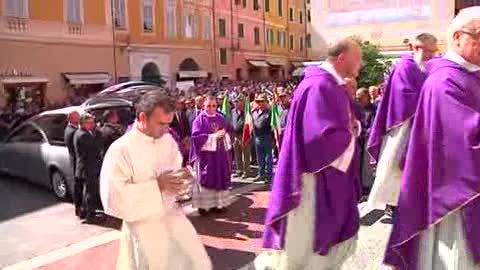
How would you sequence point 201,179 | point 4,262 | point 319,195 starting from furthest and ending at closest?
point 201,179, point 4,262, point 319,195

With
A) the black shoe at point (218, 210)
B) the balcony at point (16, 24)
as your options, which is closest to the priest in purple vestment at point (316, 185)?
the black shoe at point (218, 210)

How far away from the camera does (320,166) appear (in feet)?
14.2

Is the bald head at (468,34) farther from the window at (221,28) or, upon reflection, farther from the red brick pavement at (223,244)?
the window at (221,28)

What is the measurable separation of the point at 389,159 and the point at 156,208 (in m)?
2.68

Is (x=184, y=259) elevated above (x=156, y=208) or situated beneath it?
situated beneath

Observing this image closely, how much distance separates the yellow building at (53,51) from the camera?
22234mm

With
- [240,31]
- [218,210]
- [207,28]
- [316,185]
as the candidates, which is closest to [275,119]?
[218,210]

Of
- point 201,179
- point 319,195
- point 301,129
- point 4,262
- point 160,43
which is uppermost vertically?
point 160,43

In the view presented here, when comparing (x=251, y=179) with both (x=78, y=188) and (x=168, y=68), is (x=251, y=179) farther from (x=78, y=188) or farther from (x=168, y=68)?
(x=168, y=68)

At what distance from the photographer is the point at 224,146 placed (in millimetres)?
9109

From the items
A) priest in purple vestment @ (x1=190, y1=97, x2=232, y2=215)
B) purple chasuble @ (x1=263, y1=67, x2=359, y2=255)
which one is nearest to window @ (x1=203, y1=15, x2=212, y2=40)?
priest in purple vestment @ (x1=190, y1=97, x2=232, y2=215)

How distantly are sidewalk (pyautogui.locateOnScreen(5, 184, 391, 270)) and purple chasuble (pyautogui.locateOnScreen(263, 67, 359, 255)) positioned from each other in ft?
4.00

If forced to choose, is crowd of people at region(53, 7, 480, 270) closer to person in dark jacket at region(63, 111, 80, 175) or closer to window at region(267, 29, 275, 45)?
person in dark jacket at region(63, 111, 80, 175)

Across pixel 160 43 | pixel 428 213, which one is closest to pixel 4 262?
Answer: pixel 428 213
